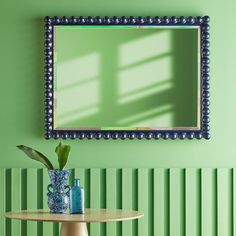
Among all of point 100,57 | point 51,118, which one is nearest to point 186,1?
point 100,57

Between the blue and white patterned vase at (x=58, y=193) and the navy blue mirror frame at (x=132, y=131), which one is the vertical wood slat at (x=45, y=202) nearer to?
the navy blue mirror frame at (x=132, y=131)

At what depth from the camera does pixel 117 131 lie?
407 cm

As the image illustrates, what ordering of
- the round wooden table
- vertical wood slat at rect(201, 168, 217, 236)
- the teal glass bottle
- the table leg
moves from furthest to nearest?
vertical wood slat at rect(201, 168, 217, 236) < the teal glass bottle < the table leg < the round wooden table

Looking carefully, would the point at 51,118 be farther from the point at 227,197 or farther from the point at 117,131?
the point at 227,197

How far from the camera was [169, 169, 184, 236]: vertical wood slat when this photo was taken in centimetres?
407

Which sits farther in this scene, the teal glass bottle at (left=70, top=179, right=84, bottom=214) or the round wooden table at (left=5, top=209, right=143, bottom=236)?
the teal glass bottle at (left=70, top=179, right=84, bottom=214)

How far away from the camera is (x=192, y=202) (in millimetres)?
4074

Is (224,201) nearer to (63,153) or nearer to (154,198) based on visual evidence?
(154,198)

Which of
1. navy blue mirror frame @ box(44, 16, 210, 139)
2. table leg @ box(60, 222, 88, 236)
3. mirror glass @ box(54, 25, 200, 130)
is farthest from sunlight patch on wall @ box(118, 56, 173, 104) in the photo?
table leg @ box(60, 222, 88, 236)

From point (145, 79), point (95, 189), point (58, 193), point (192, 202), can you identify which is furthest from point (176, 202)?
point (58, 193)

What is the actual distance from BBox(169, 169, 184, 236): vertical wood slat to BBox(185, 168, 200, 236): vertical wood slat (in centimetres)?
3

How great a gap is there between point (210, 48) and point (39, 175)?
44.8 inches

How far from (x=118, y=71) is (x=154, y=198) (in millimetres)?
702

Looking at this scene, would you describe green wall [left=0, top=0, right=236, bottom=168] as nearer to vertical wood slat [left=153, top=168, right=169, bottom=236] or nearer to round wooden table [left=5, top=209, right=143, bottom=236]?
vertical wood slat [left=153, top=168, right=169, bottom=236]
